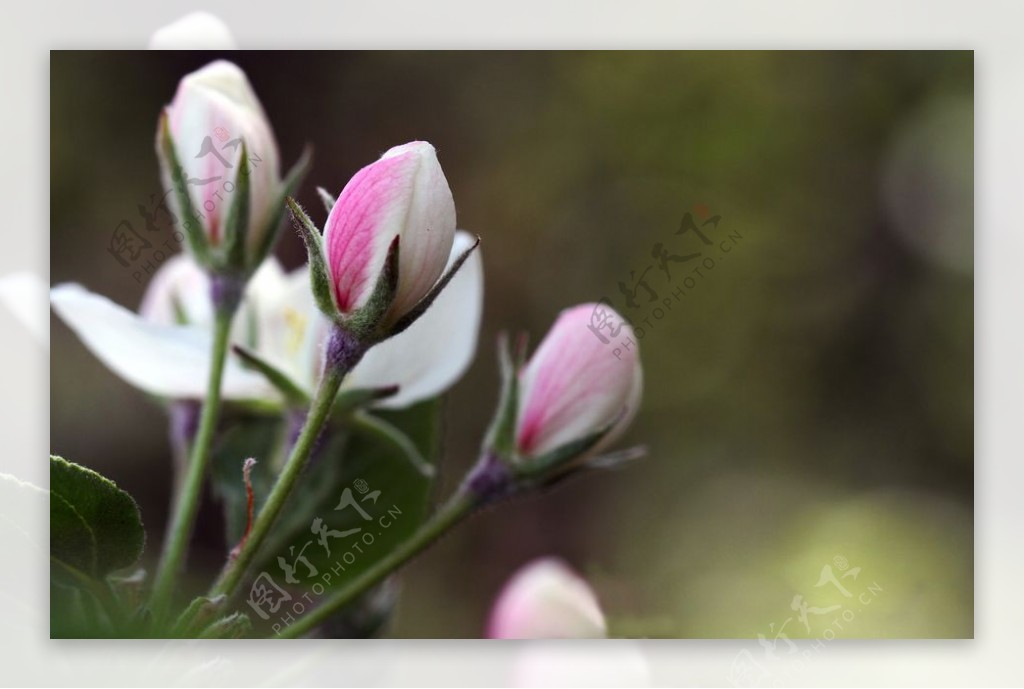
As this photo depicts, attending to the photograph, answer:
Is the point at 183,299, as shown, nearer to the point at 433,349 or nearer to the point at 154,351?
the point at 154,351

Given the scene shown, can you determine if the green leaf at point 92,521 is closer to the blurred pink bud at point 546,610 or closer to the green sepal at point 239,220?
the green sepal at point 239,220

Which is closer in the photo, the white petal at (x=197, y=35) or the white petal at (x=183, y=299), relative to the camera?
the white petal at (x=183, y=299)

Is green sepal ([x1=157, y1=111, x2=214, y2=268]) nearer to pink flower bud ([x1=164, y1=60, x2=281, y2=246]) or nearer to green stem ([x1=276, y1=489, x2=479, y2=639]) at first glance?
pink flower bud ([x1=164, y1=60, x2=281, y2=246])

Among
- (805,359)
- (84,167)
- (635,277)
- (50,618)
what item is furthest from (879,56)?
(50,618)

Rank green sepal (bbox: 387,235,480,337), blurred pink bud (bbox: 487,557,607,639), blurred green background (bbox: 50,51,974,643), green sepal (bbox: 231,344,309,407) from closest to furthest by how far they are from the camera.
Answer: green sepal (bbox: 387,235,480,337)
green sepal (bbox: 231,344,309,407)
blurred pink bud (bbox: 487,557,607,639)
blurred green background (bbox: 50,51,974,643)

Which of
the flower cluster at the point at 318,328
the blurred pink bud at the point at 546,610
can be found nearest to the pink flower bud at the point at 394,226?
the flower cluster at the point at 318,328

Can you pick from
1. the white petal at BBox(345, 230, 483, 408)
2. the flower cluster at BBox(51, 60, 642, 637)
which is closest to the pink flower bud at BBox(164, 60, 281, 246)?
the flower cluster at BBox(51, 60, 642, 637)

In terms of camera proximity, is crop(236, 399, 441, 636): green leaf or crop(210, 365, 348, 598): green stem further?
crop(236, 399, 441, 636): green leaf
